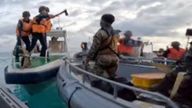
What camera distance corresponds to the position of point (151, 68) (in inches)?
368

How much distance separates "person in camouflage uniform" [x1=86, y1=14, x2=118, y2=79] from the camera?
23.4 ft

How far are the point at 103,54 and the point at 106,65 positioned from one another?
0.59ft

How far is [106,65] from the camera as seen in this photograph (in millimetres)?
7355

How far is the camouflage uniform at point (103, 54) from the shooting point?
7160mm

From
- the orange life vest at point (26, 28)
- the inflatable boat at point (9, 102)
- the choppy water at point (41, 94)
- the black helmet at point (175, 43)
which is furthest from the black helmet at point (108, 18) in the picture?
the orange life vest at point (26, 28)

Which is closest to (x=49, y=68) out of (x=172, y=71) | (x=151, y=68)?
(x=151, y=68)

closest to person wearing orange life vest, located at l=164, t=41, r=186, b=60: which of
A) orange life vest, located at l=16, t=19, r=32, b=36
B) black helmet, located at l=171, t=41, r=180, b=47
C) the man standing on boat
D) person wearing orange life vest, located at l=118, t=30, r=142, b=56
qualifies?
black helmet, located at l=171, t=41, r=180, b=47

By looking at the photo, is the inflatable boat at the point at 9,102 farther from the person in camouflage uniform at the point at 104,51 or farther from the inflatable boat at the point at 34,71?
the inflatable boat at the point at 34,71

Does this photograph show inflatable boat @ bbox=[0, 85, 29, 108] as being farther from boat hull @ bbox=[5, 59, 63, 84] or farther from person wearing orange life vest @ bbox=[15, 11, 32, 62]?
person wearing orange life vest @ bbox=[15, 11, 32, 62]

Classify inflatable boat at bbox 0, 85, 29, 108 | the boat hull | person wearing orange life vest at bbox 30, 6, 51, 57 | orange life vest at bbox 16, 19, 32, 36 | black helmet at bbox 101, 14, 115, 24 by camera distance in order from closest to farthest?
inflatable boat at bbox 0, 85, 29, 108, black helmet at bbox 101, 14, 115, 24, the boat hull, person wearing orange life vest at bbox 30, 6, 51, 57, orange life vest at bbox 16, 19, 32, 36

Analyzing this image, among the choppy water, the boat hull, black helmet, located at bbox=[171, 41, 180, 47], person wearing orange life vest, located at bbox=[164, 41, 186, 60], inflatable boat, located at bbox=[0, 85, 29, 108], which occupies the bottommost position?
the choppy water

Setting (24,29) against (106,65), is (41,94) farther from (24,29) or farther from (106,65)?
(106,65)

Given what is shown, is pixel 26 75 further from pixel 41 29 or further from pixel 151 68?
pixel 151 68

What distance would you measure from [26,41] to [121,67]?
164 inches
